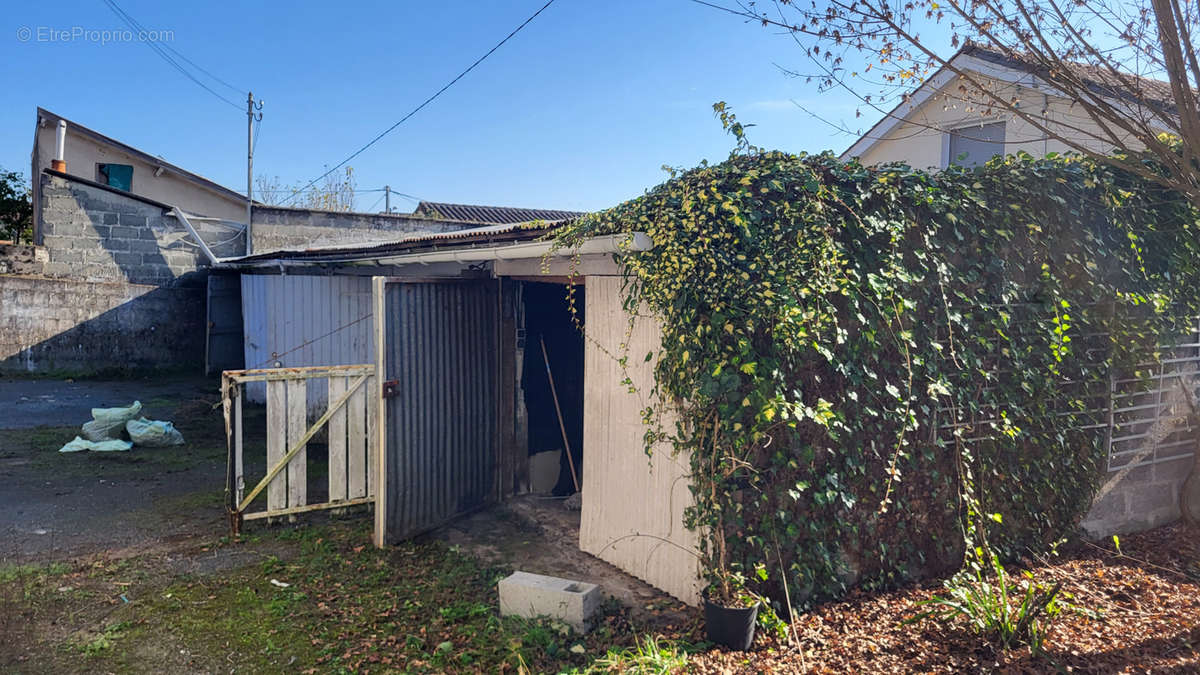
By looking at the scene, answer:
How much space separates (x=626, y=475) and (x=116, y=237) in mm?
12278

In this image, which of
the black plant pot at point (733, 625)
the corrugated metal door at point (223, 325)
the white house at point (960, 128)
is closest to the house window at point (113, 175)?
the corrugated metal door at point (223, 325)

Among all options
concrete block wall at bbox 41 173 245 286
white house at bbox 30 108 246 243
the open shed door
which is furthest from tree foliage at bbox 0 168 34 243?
the open shed door

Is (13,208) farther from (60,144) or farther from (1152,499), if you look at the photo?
(1152,499)

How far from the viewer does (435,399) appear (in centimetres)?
555

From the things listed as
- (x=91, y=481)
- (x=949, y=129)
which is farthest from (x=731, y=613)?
(x=949, y=129)

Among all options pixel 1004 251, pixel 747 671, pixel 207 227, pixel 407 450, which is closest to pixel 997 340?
pixel 1004 251

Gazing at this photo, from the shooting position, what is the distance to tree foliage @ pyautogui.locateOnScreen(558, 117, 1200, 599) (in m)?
3.72

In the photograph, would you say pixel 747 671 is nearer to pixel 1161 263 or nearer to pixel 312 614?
pixel 312 614

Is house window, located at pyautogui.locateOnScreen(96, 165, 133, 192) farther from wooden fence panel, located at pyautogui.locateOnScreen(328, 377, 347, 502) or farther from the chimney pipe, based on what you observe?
wooden fence panel, located at pyautogui.locateOnScreen(328, 377, 347, 502)

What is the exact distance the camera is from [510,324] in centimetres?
614

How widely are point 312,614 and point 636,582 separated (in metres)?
1.94

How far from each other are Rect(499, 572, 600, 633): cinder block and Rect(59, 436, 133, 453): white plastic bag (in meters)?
6.00

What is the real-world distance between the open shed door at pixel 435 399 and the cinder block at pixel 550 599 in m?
1.56

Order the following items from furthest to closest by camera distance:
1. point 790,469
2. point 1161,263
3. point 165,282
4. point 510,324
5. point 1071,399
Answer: point 165,282
point 510,324
point 1161,263
point 1071,399
point 790,469
